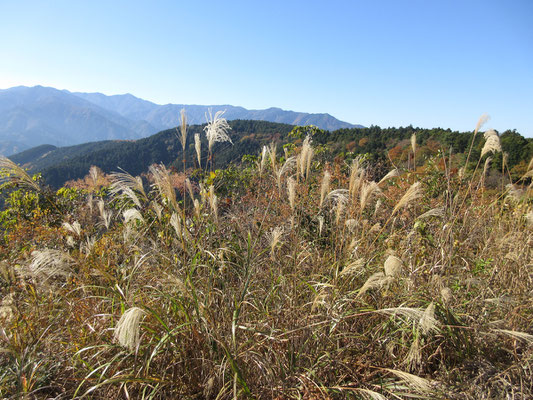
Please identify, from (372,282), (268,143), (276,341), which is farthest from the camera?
(268,143)

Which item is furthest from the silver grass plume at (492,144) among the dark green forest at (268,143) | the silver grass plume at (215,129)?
the silver grass plume at (215,129)

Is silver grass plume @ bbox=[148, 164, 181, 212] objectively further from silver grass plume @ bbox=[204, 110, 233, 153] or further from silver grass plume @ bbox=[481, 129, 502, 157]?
silver grass plume @ bbox=[481, 129, 502, 157]

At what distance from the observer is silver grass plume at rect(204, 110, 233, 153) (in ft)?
8.44

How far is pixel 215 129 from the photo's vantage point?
2.59 m

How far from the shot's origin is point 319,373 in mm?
1693

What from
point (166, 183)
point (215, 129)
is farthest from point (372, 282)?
point (215, 129)

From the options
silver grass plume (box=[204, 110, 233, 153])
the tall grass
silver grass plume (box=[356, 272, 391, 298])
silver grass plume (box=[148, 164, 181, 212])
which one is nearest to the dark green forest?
silver grass plume (box=[204, 110, 233, 153])

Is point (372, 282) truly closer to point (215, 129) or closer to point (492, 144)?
point (215, 129)

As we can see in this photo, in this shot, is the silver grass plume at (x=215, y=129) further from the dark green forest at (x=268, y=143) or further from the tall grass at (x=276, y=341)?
the dark green forest at (x=268, y=143)

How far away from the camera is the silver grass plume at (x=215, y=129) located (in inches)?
101

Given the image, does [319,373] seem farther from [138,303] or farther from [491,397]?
[138,303]

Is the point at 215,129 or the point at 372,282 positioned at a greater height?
the point at 215,129

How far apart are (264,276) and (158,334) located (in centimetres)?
97

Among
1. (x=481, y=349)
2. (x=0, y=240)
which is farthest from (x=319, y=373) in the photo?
(x=0, y=240)
